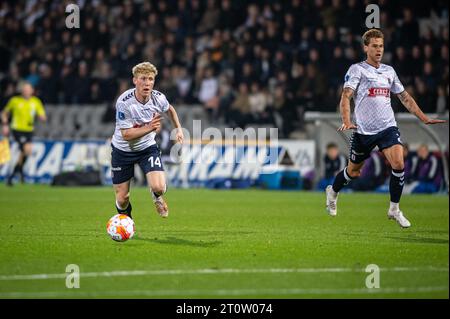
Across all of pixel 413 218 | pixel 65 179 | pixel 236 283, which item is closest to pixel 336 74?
pixel 65 179

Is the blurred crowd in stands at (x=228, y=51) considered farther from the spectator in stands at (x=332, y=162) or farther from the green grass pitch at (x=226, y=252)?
the green grass pitch at (x=226, y=252)

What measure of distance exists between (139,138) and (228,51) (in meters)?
15.3

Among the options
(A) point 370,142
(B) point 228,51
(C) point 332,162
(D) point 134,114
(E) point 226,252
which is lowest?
(E) point 226,252

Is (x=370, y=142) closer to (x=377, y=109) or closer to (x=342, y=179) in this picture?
(x=377, y=109)

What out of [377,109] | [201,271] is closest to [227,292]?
[201,271]

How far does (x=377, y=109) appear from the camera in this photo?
1152cm

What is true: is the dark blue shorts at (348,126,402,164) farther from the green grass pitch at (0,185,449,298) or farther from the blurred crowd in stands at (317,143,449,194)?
the blurred crowd in stands at (317,143,449,194)

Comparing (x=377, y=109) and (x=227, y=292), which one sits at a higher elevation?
(x=377, y=109)

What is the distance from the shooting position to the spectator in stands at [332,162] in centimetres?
2123

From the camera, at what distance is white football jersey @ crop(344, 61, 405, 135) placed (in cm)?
1149

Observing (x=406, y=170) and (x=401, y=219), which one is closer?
(x=401, y=219)

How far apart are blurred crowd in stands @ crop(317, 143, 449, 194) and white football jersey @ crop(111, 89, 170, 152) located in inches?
404

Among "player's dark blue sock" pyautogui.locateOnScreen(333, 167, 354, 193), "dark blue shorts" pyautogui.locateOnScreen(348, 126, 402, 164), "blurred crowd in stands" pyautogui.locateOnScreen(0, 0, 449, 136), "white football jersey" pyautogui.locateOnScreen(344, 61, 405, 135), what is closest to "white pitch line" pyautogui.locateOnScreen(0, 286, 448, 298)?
"dark blue shorts" pyautogui.locateOnScreen(348, 126, 402, 164)
